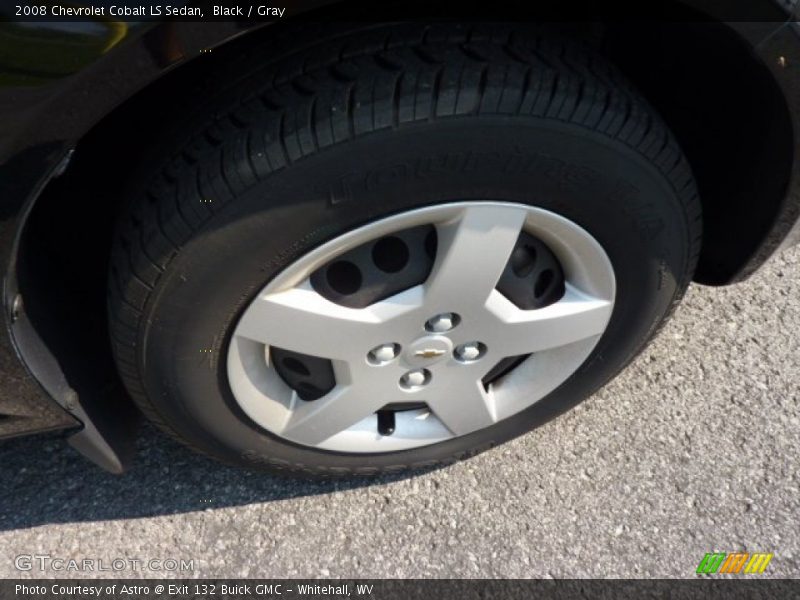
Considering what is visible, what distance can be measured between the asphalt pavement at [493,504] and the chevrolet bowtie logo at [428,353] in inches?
18.9

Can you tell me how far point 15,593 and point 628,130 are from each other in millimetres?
1549

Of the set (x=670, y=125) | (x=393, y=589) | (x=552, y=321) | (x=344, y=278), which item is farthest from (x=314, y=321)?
(x=670, y=125)

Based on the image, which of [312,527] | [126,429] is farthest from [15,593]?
[312,527]

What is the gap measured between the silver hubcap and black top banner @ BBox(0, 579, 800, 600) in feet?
1.01

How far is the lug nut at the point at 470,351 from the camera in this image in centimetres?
161

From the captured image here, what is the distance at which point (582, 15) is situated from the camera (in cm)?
144

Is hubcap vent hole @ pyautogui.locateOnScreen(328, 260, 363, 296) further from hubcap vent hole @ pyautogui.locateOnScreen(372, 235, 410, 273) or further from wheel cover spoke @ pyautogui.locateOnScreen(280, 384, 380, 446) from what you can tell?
wheel cover spoke @ pyautogui.locateOnScreen(280, 384, 380, 446)

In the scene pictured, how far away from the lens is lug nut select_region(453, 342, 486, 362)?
63.6 inches

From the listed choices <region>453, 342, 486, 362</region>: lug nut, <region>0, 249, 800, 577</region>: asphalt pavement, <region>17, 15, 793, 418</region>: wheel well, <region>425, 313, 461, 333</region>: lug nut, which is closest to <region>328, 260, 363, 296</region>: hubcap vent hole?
<region>425, 313, 461, 333</region>: lug nut

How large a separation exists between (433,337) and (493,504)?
22.0 inches

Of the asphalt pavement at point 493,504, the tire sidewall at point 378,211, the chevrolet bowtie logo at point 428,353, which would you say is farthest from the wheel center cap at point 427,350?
the asphalt pavement at point 493,504

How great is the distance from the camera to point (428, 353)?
1.59 meters
